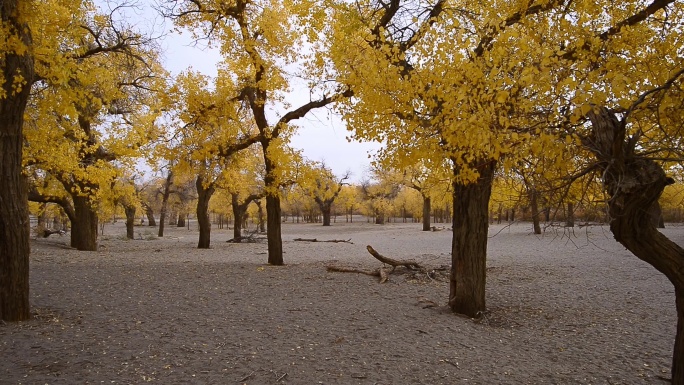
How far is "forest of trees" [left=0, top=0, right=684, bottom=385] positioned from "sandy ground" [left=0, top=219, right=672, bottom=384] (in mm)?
808

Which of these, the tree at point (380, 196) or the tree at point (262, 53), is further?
the tree at point (380, 196)

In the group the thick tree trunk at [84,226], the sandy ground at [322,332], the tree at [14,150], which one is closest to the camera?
the sandy ground at [322,332]

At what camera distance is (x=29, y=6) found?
5.02 meters

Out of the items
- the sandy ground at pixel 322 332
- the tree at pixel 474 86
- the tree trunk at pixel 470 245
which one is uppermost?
the tree at pixel 474 86

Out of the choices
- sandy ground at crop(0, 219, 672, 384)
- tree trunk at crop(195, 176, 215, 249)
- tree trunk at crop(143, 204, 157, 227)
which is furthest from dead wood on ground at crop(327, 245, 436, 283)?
tree trunk at crop(143, 204, 157, 227)

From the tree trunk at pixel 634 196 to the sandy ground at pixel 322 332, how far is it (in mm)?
422

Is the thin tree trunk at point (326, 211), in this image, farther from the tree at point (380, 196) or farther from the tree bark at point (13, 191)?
the tree bark at point (13, 191)

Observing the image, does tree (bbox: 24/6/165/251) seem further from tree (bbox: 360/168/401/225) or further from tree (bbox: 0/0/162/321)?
tree (bbox: 360/168/401/225)

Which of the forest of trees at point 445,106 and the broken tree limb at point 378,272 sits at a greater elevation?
the forest of trees at point 445,106

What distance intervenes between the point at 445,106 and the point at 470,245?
319 centimetres

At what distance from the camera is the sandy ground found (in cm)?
409

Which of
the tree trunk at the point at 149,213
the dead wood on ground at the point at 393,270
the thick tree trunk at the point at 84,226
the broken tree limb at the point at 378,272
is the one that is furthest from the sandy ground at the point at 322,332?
the tree trunk at the point at 149,213

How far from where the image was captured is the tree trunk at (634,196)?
3.24 metres

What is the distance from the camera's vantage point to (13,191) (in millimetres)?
5141
